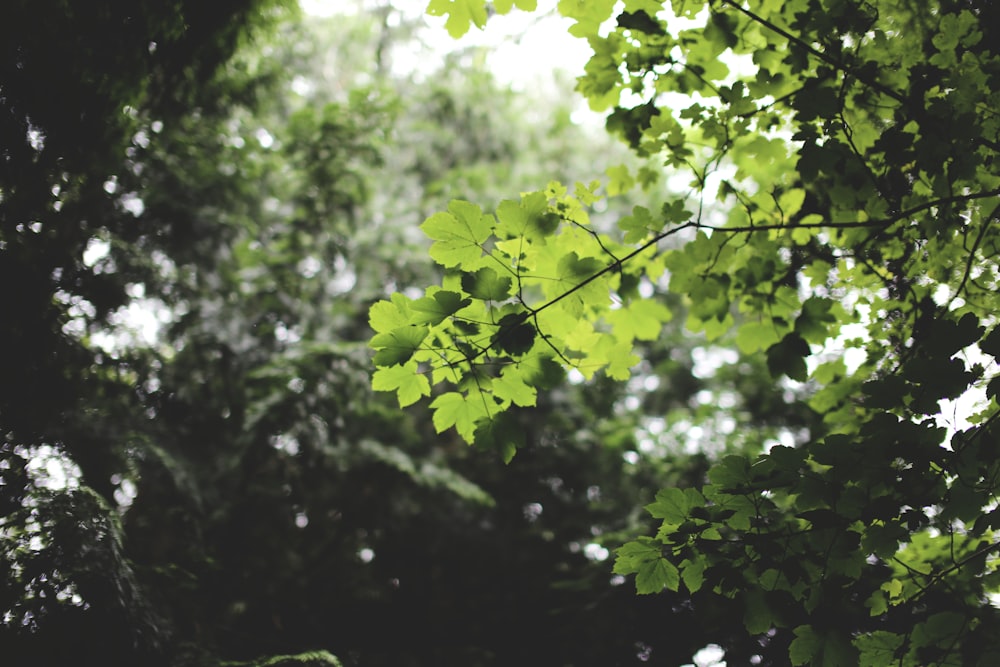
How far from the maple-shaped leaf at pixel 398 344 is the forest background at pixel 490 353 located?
0.05 feet

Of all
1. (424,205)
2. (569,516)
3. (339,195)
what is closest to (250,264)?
(339,195)

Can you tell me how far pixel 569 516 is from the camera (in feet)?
13.9

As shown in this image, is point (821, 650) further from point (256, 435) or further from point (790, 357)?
point (256, 435)

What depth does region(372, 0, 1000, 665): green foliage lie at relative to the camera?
Answer: 1240 mm

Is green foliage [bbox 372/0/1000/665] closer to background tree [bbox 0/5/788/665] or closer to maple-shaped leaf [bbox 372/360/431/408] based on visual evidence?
maple-shaped leaf [bbox 372/360/431/408]

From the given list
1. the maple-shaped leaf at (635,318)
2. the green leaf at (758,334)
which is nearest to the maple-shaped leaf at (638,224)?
the maple-shaped leaf at (635,318)

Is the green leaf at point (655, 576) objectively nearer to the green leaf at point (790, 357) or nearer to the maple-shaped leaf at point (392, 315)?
the green leaf at point (790, 357)

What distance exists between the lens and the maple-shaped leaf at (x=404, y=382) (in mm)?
1385

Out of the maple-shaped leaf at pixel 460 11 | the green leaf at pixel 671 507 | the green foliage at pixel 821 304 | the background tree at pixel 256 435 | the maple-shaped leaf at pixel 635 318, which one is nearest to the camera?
the green foliage at pixel 821 304

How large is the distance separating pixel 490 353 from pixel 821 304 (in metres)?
1.24

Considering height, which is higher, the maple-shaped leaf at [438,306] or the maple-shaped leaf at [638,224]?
the maple-shaped leaf at [638,224]

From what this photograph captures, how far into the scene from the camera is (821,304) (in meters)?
1.77

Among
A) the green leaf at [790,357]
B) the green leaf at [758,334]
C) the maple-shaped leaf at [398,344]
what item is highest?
the green leaf at [758,334]

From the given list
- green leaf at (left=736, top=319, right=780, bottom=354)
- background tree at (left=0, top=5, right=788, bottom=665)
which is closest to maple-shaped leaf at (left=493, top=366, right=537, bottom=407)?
background tree at (left=0, top=5, right=788, bottom=665)
